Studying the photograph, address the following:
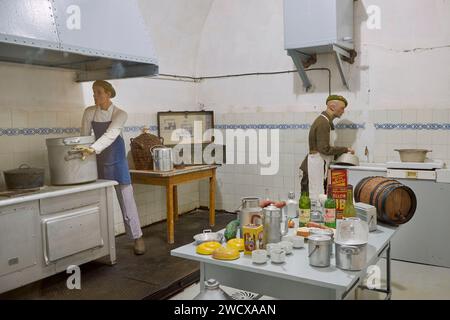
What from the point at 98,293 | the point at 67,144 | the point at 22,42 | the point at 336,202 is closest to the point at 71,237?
the point at 98,293

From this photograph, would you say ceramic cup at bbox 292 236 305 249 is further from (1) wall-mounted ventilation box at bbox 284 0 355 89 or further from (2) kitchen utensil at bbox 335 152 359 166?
(1) wall-mounted ventilation box at bbox 284 0 355 89

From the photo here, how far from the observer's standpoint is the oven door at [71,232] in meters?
3.59

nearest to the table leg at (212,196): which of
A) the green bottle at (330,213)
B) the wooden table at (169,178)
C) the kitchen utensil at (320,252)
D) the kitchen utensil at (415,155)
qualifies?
the wooden table at (169,178)

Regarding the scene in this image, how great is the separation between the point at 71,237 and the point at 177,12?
3.53 meters

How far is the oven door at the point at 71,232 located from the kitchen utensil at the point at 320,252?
2359mm

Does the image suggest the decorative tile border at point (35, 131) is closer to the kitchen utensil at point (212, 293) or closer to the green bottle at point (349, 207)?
the kitchen utensil at point (212, 293)

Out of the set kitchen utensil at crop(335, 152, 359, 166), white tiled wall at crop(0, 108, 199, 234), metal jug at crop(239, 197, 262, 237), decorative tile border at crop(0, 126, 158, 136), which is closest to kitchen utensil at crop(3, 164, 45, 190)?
white tiled wall at crop(0, 108, 199, 234)

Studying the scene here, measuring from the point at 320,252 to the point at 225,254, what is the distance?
1.69ft

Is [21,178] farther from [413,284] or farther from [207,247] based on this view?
[413,284]

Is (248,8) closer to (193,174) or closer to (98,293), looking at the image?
(193,174)

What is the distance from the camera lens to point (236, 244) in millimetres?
2488

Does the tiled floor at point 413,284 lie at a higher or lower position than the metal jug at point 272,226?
lower

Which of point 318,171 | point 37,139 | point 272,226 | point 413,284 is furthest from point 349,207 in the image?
point 37,139

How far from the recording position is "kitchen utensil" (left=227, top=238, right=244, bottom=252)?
2453 millimetres
